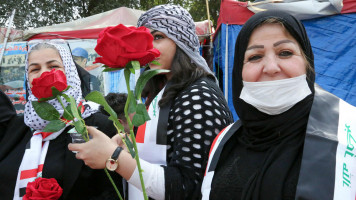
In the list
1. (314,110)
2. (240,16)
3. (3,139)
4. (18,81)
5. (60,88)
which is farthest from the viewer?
(18,81)

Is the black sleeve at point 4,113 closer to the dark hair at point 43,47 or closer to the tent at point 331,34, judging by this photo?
the dark hair at point 43,47

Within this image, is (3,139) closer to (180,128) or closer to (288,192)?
(180,128)

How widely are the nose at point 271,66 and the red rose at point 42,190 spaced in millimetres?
933

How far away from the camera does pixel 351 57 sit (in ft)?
14.7

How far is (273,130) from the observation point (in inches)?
49.3

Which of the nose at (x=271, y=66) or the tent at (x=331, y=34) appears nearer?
the nose at (x=271, y=66)

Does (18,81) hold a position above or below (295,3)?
below

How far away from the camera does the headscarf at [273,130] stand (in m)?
1.14

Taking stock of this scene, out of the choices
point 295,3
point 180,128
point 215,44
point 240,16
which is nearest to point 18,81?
point 215,44

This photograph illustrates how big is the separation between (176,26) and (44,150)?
3.36 ft

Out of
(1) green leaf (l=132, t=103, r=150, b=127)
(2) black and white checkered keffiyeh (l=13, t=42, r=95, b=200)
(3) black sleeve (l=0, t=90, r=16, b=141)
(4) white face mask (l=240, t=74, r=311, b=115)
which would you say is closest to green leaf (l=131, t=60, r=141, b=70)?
(1) green leaf (l=132, t=103, r=150, b=127)

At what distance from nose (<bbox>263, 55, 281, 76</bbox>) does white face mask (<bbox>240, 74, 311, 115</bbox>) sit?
42 mm

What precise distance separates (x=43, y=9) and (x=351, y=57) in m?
11.7

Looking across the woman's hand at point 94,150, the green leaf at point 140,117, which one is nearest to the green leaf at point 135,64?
the green leaf at point 140,117
